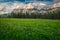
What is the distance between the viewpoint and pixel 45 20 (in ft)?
8.14

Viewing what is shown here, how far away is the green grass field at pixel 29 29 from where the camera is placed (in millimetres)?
2379

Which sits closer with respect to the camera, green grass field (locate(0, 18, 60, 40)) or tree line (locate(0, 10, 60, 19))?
green grass field (locate(0, 18, 60, 40))

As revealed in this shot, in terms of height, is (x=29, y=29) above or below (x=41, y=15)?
below

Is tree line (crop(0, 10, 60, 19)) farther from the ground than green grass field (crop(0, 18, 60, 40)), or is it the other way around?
tree line (crop(0, 10, 60, 19))

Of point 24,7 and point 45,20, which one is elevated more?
point 24,7

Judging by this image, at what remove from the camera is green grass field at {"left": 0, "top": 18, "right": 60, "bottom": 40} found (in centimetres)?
238

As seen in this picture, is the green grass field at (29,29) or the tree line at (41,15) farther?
the tree line at (41,15)

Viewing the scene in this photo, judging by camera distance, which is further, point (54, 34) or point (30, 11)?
point (30, 11)

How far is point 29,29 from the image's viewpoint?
244 cm

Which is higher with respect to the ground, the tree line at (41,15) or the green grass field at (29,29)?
the tree line at (41,15)

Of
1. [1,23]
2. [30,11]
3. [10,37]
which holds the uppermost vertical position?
[30,11]

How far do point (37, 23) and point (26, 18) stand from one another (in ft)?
0.71

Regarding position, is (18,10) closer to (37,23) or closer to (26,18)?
(26,18)

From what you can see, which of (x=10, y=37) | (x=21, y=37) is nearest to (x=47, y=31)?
(x=21, y=37)
